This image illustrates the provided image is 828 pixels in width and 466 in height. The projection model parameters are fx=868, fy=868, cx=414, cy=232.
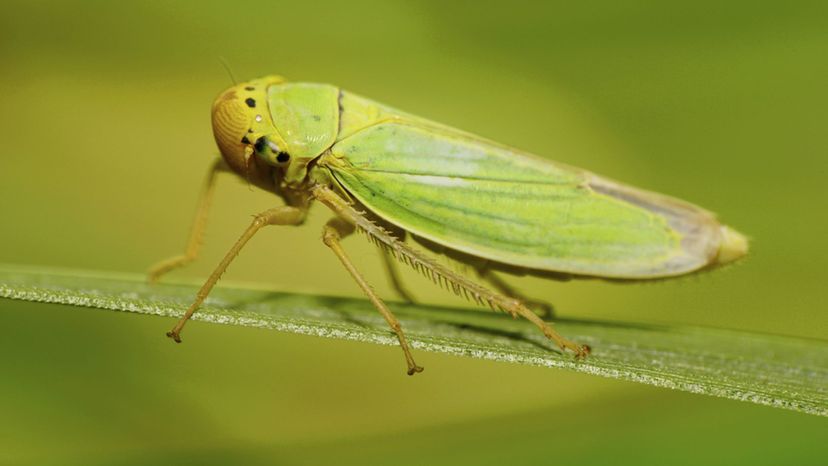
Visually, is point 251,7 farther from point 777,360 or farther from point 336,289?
point 777,360

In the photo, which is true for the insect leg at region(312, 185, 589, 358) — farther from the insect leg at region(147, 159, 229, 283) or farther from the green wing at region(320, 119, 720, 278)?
the insect leg at region(147, 159, 229, 283)

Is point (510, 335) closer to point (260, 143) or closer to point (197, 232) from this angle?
point (260, 143)

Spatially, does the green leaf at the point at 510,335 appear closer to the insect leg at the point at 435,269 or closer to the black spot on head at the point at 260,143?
the insect leg at the point at 435,269

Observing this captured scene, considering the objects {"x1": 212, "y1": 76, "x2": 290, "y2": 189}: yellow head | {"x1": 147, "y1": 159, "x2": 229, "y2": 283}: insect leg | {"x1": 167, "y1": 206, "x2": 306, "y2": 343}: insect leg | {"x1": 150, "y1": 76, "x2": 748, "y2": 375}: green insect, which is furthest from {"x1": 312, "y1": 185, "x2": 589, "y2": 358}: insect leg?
{"x1": 147, "y1": 159, "x2": 229, "y2": 283}: insect leg

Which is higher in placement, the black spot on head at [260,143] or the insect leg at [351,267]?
the black spot on head at [260,143]

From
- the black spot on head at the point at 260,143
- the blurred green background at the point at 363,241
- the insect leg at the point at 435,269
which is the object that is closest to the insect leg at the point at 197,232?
the blurred green background at the point at 363,241

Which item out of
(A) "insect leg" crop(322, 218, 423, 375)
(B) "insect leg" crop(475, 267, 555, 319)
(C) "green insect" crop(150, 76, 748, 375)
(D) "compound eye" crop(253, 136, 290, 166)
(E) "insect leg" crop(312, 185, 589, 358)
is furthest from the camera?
(B) "insect leg" crop(475, 267, 555, 319)
